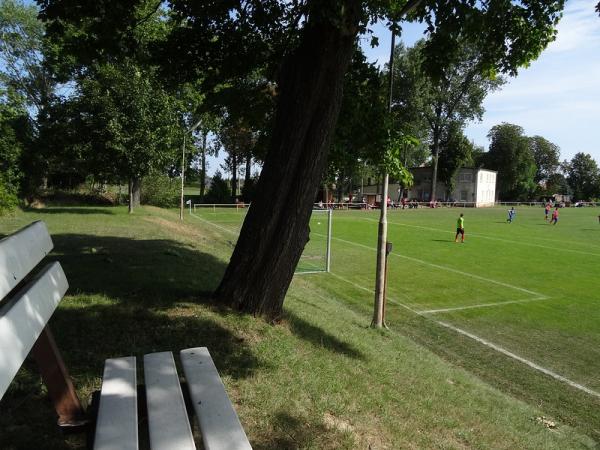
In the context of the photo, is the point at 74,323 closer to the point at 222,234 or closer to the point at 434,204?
the point at 222,234

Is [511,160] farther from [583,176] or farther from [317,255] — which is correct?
[317,255]

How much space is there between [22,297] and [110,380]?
0.85 m

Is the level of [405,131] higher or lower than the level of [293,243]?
higher

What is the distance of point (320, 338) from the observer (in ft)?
21.6

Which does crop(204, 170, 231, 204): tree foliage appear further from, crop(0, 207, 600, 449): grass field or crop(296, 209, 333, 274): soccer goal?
crop(0, 207, 600, 449): grass field

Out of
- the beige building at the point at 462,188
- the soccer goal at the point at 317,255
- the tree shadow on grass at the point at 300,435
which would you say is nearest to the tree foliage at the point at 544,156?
the beige building at the point at 462,188

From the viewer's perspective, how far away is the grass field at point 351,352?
13.3 feet

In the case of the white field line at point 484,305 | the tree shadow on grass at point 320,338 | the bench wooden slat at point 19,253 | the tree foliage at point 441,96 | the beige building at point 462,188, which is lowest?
the white field line at point 484,305

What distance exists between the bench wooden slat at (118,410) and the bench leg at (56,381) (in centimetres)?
26

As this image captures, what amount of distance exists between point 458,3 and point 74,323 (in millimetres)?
8128

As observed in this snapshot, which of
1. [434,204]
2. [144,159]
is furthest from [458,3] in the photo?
[434,204]

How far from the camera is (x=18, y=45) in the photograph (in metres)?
38.8

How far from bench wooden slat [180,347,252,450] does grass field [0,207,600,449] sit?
0.98 m

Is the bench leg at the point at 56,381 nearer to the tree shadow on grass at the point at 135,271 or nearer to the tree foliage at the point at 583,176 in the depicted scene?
the tree shadow on grass at the point at 135,271
